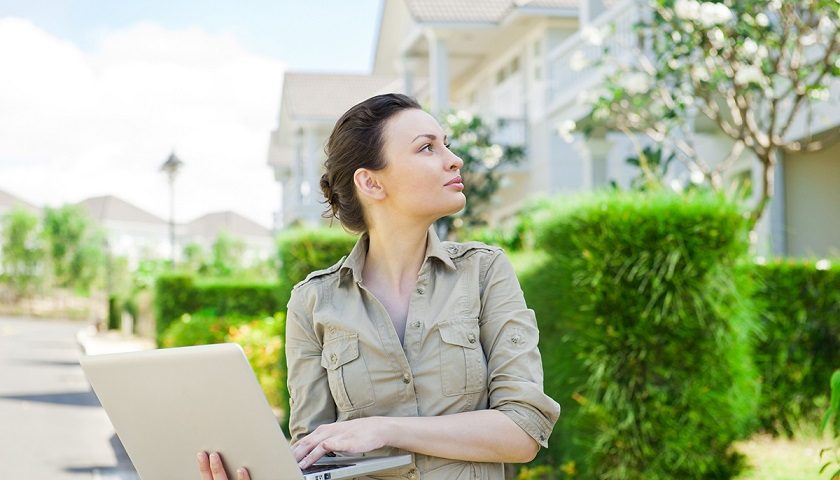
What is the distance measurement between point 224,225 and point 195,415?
107 m

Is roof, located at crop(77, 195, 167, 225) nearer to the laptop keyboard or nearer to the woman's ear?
the woman's ear

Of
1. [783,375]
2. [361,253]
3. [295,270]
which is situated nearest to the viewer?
[361,253]

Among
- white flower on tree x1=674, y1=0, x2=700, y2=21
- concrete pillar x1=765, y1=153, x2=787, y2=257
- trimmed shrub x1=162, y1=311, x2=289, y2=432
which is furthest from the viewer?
concrete pillar x1=765, y1=153, x2=787, y2=257

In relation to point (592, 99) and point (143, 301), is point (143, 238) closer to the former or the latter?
point (143, 301)

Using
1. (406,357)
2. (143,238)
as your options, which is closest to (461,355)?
(406,357)

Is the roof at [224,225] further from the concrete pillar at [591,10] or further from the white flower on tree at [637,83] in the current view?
the white flower on tree at [637,83]

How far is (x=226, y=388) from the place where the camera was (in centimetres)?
211

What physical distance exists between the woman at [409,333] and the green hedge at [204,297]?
19.8 m

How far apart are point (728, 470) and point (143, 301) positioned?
99.6 feet

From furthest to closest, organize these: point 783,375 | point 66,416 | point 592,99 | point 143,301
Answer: point 143,301 < point 66,416 < point 592,99 < point 783,375

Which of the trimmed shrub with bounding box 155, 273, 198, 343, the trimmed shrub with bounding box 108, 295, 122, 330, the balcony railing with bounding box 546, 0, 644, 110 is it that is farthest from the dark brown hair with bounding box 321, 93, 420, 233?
the trimmed shrub with bounding box 108, 295, 122, 330

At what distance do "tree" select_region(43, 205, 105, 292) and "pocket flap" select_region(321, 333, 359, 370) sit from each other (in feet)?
238

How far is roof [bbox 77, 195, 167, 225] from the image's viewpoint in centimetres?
10019

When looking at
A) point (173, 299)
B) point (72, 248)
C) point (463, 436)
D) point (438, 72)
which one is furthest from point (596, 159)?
point (72, 248)
